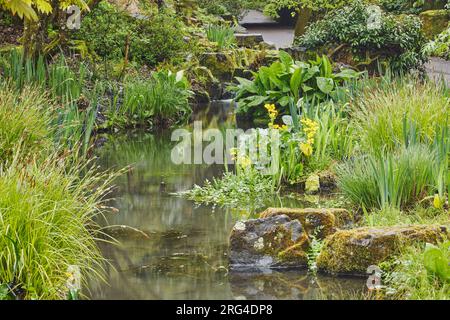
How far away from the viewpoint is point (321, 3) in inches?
872

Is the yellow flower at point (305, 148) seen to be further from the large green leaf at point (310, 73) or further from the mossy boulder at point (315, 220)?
the large green leaf at point (310, 73)

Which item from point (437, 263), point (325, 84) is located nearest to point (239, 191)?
point (437, 263)

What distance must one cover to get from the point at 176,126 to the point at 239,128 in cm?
126

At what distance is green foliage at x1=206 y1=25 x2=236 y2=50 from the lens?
19203 mm

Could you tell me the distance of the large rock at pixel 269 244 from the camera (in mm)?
6344

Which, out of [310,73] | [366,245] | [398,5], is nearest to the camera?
[366,245]

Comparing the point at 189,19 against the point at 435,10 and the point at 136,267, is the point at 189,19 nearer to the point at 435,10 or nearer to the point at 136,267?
the point at 435,10

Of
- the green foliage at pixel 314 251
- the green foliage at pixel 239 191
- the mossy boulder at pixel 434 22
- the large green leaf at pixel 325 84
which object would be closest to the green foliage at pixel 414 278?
the green foliage at pixel 314 251

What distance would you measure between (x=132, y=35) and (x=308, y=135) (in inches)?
362

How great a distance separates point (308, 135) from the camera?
899cm

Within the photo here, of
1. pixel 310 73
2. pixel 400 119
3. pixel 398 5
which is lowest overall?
pixel 400 119

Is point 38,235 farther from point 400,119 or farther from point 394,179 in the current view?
point 400,119

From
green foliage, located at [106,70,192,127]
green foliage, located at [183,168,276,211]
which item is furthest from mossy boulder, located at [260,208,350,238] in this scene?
green foliage, located at [106,70,192,127]

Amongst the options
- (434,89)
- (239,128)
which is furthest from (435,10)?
(434,89)
